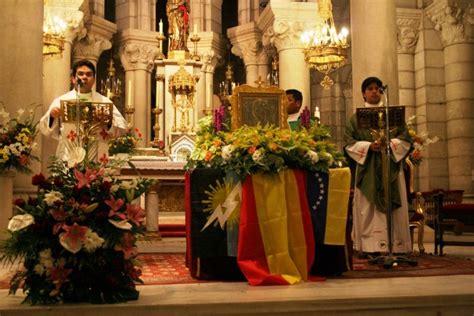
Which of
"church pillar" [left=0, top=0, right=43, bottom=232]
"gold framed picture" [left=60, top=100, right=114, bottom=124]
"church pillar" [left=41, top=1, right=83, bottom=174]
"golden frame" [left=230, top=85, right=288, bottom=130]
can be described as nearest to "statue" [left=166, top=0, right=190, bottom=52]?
"church pillar" [left=41, top=1, right=83, bottom=174]

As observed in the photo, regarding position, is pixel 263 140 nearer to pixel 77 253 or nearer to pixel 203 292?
pixel 203 292

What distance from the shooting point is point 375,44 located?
10.3m

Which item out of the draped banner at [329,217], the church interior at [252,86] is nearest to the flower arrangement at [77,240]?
the church interior at [252,86]

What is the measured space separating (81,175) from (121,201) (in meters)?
0.36

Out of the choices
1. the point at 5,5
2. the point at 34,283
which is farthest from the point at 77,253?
the point at 5,5

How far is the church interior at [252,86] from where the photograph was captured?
5117 millimetres

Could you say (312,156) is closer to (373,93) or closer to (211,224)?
(211,224)

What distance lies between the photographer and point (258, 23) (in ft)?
58.7

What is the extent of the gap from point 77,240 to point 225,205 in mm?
1840

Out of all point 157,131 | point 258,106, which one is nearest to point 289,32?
point 157,131

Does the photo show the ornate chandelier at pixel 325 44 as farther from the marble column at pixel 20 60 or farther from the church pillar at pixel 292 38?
the marble column at pixel 20 60

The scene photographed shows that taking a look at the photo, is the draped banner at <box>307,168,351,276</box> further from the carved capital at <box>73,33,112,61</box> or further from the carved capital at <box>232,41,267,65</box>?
the carved capital at <box>232,41,267,65</box>

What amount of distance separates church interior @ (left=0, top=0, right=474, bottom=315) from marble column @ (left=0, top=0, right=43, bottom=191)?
0.05 ft

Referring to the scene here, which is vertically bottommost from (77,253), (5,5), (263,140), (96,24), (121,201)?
(77,253)
